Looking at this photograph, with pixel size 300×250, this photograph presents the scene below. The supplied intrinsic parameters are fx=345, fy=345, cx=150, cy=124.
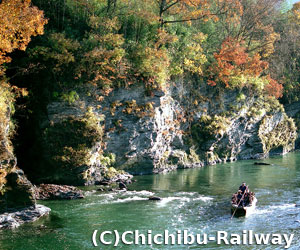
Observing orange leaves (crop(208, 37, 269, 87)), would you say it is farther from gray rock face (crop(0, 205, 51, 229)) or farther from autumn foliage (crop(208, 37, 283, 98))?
gray rock face (crop(0, 205, 51, 229))

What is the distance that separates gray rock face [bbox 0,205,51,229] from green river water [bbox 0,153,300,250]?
0.40 m

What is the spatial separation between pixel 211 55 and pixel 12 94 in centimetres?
2370

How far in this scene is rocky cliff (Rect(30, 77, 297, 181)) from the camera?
24.6 m

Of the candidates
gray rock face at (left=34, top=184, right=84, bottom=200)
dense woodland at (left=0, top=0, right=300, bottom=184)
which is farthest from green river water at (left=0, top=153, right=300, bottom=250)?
dense woodland at (left=0, top=0, right=300, bottom=184)

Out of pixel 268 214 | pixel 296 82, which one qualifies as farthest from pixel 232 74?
pixel 268 214

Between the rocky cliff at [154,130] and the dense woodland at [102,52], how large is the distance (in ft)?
3.34

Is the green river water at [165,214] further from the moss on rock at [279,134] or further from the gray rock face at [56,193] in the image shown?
the moss on rock at [279,134]

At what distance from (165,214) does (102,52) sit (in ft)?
44.0

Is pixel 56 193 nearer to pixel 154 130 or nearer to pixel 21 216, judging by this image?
pixel 21 216

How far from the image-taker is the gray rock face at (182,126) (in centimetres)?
2825

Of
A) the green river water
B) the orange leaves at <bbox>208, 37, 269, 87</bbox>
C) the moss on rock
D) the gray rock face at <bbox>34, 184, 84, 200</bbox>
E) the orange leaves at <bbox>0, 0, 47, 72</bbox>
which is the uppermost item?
the orange leaves at <bbox>208, 37, 269, 87</bbox>

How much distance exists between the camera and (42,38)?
84.0ft

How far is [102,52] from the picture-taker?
2566 centimetres

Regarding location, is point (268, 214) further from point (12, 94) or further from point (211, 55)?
point (211, 55)
